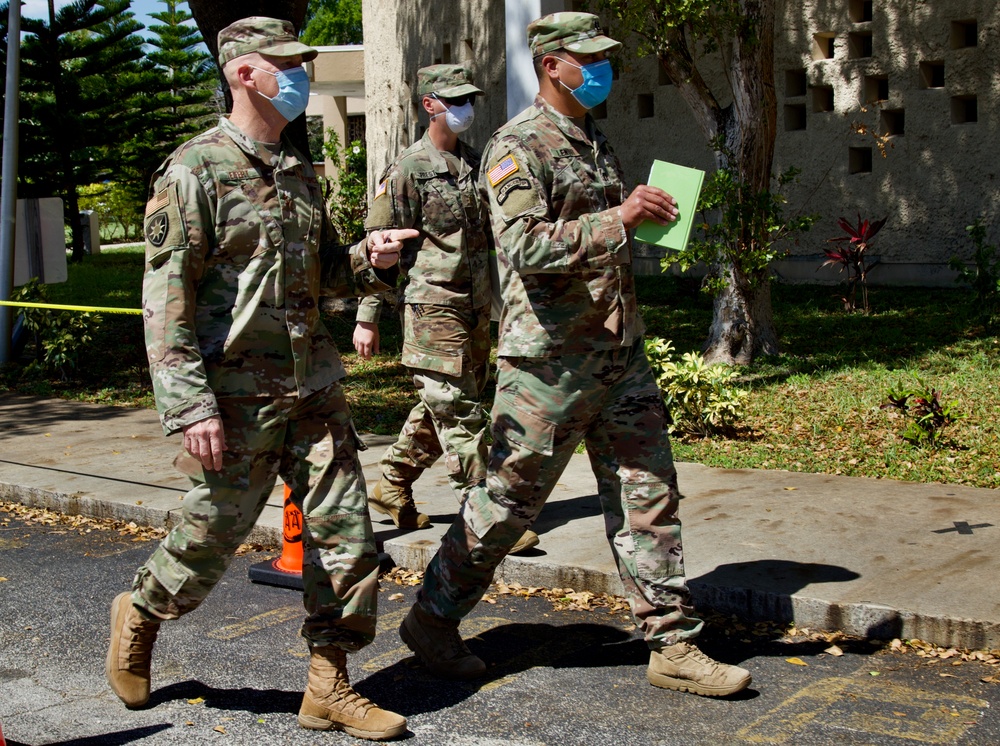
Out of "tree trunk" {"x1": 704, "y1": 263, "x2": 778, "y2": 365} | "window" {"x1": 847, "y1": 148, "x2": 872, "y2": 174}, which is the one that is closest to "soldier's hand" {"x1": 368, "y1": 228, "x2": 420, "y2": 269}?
"tree trunk" {"x1": 704, "y1": 263, "x2": 778, "y2": 365}

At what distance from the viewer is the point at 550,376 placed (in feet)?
13.8

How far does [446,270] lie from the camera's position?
588cm

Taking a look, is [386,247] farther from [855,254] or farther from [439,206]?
[855,254]

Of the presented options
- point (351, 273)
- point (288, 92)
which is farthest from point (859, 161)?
point (288, 92)

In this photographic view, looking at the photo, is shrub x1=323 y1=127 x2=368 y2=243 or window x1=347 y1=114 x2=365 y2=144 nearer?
shrub x1=323 y1=127 x2=368 y2=243

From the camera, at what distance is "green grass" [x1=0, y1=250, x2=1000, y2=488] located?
24.8 ft

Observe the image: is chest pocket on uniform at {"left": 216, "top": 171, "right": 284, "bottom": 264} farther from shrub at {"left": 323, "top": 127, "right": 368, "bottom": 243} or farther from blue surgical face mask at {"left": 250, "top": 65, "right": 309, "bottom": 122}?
shrub at {"left": 323, "top": 127, "right": 368, "bottom": 243}

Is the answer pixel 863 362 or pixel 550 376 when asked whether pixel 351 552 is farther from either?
pixel 863 362

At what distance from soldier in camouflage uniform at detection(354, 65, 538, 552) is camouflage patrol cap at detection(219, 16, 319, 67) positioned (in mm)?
1902

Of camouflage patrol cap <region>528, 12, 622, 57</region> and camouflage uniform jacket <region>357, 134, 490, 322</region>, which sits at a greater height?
camouflage patrol cap <region>528, 12, 622, 57</region>

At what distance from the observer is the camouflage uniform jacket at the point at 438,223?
19.4 feet

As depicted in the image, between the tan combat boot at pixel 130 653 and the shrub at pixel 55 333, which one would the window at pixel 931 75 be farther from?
the tan combat boot at pixel 130 653

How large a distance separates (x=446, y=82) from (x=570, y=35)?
1.82 m

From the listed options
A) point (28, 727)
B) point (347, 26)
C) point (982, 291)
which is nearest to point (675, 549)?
point (28, 727)
